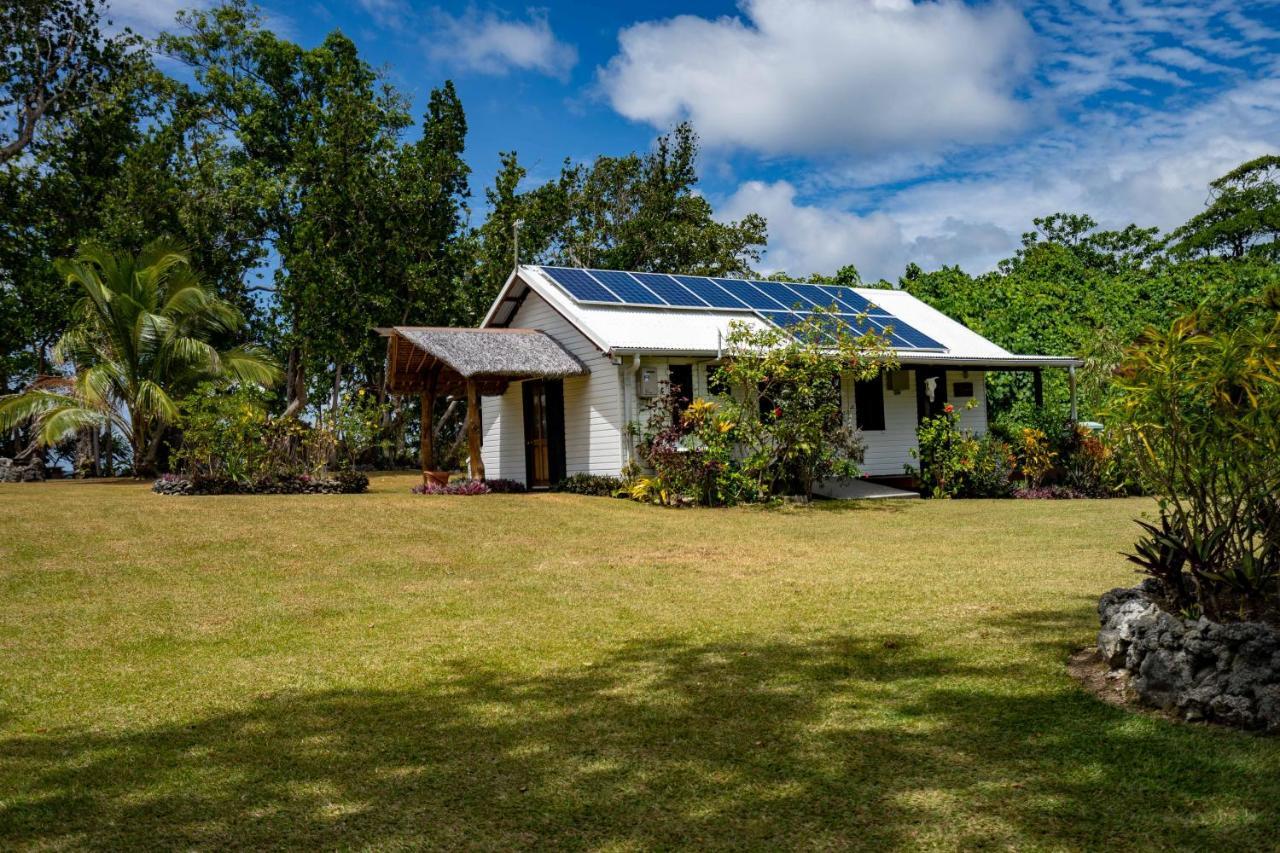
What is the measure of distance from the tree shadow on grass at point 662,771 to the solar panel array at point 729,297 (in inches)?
548

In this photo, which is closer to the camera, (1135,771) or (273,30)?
(1135,771)

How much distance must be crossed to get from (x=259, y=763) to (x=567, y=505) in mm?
11240

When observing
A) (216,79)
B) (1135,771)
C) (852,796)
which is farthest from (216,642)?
(216,79)

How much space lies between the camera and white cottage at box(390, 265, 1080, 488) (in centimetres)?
1725

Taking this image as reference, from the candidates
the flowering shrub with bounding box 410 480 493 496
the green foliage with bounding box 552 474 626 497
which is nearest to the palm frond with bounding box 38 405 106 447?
the flowering shrub with bounding box 410 480 493 496

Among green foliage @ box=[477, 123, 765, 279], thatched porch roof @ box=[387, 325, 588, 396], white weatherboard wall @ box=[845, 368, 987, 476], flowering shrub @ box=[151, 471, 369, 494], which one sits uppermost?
green foliage @ box=[477, 123, 765, 279]

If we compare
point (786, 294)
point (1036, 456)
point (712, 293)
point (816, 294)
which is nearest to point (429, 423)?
point (712, 293)

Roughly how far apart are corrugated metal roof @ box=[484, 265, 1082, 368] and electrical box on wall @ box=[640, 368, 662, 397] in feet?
1.65

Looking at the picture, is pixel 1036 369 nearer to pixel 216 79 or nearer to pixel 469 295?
pixel 469 295

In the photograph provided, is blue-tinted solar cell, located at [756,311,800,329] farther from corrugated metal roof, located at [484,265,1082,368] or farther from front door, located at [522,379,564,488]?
front door, located at [522,379,564,488]

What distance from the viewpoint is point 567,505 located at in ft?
50.7

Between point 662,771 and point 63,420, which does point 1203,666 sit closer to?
point 662,771

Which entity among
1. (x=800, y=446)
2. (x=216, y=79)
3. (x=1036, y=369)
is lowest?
(x=800, y=446)

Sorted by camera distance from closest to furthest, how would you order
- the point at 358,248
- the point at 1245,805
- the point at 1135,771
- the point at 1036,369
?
1. the point at 1245,805
2. the point at 1135,771
3. the point at 1036,369
4. the point at 358,248
